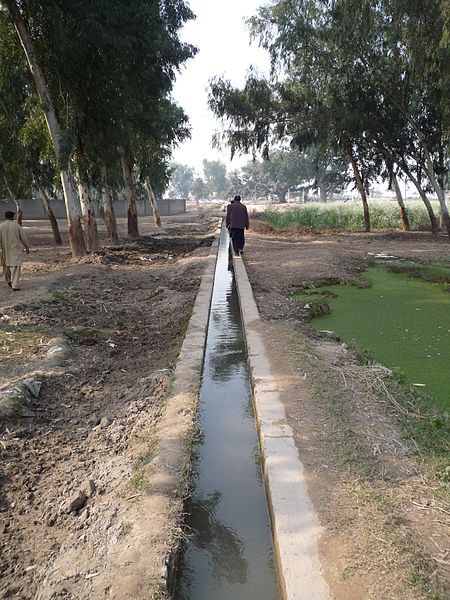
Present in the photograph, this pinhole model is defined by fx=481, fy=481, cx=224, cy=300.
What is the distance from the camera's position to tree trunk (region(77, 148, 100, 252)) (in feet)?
46.7


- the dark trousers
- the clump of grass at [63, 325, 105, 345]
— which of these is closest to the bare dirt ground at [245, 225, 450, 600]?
the clump of grass at [63, 325, 105, 345]

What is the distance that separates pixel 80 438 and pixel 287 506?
2.09 meters

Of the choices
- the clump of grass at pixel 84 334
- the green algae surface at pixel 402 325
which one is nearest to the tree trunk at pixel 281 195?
the green algae surface at pixel 402 325

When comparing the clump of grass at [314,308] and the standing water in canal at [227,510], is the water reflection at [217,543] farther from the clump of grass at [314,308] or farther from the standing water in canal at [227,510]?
the clump of grass at [314,308]

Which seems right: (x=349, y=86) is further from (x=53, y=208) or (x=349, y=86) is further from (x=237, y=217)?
(x=53, y=208)

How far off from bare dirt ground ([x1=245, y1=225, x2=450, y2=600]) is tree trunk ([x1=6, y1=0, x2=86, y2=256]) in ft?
29.6

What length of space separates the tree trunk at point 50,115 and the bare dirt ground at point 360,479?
356 inches

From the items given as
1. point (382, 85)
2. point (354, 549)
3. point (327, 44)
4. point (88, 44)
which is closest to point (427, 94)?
point (382, 85)

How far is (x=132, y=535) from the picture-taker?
2709mm

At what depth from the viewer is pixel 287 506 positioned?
2.83 m

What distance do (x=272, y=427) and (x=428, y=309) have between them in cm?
528

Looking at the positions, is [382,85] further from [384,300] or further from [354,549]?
[354,549]

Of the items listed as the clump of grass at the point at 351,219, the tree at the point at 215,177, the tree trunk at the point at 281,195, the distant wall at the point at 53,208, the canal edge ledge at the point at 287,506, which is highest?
the tree at the point at 215,177

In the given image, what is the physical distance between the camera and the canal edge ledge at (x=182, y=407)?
2.66 metres
